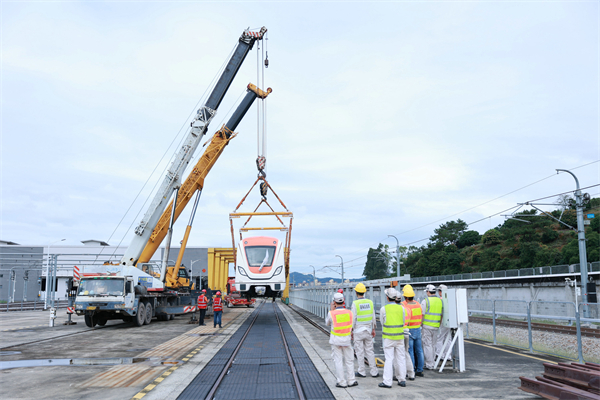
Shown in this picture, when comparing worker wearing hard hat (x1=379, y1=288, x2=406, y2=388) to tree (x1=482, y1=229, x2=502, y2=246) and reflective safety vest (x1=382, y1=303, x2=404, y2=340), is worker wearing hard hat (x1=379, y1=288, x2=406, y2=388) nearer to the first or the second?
reflective safety vest (x1=382, y1=303, x2=404, y2=340)

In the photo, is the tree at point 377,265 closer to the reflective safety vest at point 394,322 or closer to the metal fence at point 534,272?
the metal fence at point 534,272

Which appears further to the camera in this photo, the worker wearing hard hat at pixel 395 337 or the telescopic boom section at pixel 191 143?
the telescopic boom section at pixel 191 143

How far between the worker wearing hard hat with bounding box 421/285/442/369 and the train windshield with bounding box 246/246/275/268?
43.0ft

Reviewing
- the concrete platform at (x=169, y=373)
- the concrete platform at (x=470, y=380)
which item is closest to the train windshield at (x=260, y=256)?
the concrete platform at (x=169, y=373)

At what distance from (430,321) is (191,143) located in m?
17.3

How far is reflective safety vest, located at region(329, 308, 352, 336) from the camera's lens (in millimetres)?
8945

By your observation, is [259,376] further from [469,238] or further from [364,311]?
[469,238]

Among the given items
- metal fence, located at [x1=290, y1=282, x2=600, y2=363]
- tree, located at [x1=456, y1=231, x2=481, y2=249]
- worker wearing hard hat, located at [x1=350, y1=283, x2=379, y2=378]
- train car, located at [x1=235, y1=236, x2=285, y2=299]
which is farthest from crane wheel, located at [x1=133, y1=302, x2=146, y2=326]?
tree, located at [x1=456, y1=231, x2=481, y2=249]

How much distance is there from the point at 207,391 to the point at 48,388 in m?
→ 2.97

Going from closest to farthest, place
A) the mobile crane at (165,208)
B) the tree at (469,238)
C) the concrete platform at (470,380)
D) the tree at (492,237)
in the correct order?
the concrete platform at (470,380), the mobile crane at (165,208), the tree at (492,237), the tree at (469,238)

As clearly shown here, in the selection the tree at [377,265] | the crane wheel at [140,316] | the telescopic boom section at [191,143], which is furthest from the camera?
the tree at [377,265]

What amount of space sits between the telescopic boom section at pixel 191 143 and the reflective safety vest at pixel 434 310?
1688cm

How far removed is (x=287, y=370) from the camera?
1065cm

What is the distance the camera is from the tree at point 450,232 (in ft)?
329
